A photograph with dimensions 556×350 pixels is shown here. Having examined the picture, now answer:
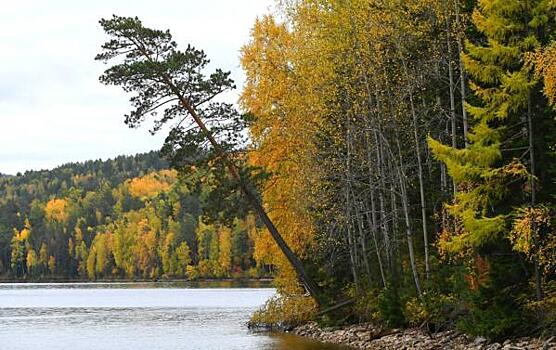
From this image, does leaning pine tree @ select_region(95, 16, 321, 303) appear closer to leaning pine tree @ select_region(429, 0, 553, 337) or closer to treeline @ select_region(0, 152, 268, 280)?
leaning pine tree @ select_region(429, 0, 553, 337)

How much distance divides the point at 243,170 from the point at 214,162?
1.16 m

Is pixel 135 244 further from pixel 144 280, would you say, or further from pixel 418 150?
pixel 418 150

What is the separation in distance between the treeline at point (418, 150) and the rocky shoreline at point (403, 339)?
0.40 m

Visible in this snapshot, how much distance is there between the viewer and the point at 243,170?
35.1 metres

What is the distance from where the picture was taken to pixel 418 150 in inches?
1001

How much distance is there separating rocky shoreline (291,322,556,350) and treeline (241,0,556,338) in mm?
403

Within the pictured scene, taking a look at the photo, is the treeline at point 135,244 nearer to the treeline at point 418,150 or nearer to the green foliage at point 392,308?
the treeline at point 418,150

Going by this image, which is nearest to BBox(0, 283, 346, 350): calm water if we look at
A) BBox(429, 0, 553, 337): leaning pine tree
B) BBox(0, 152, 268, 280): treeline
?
BBox(429, 0, 553, 337): leaning pine tree

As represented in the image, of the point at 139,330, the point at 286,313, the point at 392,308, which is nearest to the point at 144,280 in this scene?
the point at 139,330

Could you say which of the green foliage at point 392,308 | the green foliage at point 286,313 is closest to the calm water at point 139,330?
the green foliage at point 286,313

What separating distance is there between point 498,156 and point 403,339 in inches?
297

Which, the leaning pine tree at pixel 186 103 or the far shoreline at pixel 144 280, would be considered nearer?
the leaning pine tree at pixel 186 103

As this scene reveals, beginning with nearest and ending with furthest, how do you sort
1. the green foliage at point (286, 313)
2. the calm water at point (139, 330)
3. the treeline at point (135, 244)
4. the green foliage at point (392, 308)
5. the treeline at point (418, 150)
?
the treeline at point (418, 150) → the green foliage at point (392, 308) → the calm water at point (139, 330) → the green foliage at point (286, 313) → the treeline at point (135, 244)

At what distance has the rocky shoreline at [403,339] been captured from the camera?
70.0 feet
